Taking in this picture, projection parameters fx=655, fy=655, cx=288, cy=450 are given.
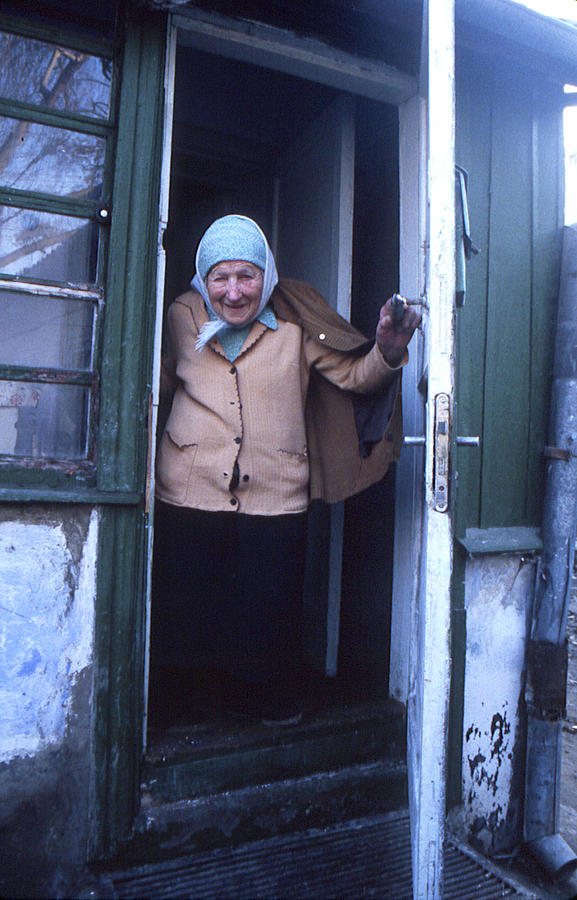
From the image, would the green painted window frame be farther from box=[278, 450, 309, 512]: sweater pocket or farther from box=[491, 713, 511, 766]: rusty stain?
box=[491, 713, 511, 766]: rusty stain

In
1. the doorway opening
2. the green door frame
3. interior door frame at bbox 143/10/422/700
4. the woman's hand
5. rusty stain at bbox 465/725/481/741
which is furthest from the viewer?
the doorway opening

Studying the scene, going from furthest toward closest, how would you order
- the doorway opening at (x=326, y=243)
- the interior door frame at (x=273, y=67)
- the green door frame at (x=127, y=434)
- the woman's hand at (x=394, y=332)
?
the doorway opening at (x=326, y=243)
the interior door frame at (x=273, y=67)
the green door frame at (x=127, y=434)
the woman's hand at (x=394, y=332)

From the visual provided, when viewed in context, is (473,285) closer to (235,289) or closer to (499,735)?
(235,289)

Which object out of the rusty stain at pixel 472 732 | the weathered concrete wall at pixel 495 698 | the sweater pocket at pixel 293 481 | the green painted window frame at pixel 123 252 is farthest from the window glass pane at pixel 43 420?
the rusty stain at pixel 472 732

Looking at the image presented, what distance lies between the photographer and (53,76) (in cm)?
219

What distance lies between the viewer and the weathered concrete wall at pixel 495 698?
Result: 270 centimetres

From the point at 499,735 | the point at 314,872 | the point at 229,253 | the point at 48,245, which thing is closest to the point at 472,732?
the point at 499,735

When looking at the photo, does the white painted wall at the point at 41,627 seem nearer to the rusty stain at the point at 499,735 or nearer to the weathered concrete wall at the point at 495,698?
the weathered concrete wall at the point at 495,698

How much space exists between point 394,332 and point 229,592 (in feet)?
4.34

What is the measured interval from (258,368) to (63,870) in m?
1.79

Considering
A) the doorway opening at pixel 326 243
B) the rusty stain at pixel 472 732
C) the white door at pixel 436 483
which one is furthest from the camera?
the doorway opening at pixel 326 243

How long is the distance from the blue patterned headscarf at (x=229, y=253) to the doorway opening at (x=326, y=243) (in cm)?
45

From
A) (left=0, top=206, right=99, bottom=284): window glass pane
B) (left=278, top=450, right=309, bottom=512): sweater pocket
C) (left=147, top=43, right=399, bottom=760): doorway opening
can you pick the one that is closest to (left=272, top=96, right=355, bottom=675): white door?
(left=147, top=43, right=399, bottom=760): doorway opening

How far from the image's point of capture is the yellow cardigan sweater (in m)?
2.36
